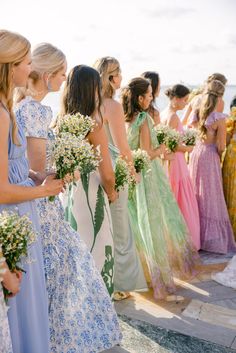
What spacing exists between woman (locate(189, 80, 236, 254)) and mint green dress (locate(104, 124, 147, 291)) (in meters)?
1.80

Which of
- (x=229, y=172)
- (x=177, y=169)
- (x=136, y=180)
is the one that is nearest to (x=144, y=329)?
(x=136, y=180)

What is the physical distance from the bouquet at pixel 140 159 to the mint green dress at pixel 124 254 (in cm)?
29

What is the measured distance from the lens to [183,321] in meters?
3.91

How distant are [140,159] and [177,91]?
1850 mm

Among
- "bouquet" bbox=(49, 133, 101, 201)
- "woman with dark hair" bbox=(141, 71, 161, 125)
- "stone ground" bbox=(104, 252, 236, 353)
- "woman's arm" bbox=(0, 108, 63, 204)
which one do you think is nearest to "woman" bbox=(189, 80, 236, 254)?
"woman with dark hair" bbox=(141, 71, 161, 125)

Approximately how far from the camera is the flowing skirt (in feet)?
19.3

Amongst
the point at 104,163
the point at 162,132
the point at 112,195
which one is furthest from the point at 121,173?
the point at 162,132

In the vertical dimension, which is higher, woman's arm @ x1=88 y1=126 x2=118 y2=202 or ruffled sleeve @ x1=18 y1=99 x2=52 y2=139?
ruffled sleeve @ x1=18 y1=99 x2=52 y2=139

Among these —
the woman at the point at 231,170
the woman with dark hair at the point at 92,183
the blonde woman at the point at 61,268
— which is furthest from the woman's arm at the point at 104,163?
the woman at the point at 231,170

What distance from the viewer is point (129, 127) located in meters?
4.75

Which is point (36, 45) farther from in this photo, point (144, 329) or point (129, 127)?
point (144, 329)

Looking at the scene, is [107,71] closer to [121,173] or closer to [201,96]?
[121,173]

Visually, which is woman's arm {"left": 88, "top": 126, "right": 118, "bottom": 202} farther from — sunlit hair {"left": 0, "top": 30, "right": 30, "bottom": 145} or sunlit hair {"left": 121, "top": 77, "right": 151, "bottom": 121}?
sunlit hair {"left": 121, "top": 77, "right": 151, "bottom": 121}

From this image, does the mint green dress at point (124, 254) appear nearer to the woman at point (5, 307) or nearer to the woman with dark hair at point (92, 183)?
the woman with dark hair at point (92, 183)
